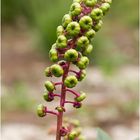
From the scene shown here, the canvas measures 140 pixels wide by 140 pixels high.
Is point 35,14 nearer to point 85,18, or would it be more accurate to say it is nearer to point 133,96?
point 133,96

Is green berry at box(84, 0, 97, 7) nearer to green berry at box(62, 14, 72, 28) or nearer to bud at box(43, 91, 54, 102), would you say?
green berry at box(62, 14, 72, 28)

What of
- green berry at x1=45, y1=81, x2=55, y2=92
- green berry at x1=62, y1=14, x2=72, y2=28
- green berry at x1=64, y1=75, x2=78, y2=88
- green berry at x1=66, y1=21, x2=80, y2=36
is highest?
green berry at x1=62, y1=14, x2=72, y2=28

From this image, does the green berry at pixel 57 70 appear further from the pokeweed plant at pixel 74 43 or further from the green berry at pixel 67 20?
the green berry at pixel 67 20

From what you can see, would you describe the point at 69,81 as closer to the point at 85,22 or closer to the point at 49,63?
the point at 85,22

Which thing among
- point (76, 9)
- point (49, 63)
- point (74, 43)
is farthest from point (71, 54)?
point (49, 63)

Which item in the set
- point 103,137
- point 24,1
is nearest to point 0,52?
point 24,1

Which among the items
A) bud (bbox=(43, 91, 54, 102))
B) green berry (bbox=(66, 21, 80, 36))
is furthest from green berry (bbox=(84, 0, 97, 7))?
bud (bbox=(43, 91, 54, 102))

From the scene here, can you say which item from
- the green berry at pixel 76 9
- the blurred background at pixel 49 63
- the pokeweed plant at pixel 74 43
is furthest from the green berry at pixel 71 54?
the blurred background at pixel 49 63
